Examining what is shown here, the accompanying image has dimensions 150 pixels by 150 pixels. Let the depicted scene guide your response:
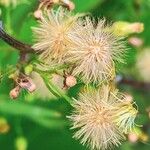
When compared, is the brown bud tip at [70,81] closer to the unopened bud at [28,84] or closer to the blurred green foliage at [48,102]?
the unopened bud at [28,84]

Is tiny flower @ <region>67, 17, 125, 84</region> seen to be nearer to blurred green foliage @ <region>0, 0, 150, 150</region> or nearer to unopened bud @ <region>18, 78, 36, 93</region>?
unopened bud @ <region>18, 78, 36, 93</region>

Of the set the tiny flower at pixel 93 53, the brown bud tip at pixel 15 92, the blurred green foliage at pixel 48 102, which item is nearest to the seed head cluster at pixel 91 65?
the tiny flower at pixel 93 53

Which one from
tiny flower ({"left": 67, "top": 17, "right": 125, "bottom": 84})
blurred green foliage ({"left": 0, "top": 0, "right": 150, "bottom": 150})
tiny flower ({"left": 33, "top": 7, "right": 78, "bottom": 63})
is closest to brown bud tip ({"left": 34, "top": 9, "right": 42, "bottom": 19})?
tiny flower ({"left": 33, "top": 7, "right": 78, "bottom": 63})

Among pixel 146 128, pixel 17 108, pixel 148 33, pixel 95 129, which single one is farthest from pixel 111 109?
pixel 146 128

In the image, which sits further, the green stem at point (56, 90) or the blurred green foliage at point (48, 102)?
the blurred green foliage at point (48, 102)

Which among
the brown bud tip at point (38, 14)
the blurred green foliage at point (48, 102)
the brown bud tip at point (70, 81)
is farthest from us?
the blurred green foliage at point (48, 102)

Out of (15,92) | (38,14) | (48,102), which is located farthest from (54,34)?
(48,102)

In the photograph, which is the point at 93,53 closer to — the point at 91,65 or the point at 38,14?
the point at 91,65
